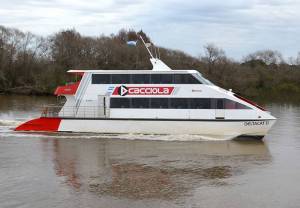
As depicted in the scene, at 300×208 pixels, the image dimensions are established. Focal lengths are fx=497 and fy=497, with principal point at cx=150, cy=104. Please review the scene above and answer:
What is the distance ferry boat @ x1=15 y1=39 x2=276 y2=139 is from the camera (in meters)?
23.6

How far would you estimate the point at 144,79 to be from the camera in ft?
79.5

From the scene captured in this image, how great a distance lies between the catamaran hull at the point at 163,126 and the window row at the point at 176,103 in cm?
70

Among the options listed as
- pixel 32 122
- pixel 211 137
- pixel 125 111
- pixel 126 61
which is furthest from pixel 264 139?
pixel 126 61

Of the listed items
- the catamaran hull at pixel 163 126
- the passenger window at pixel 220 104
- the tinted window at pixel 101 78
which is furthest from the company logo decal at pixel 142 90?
the passenger window at pixel 220 104

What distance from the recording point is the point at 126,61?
69.1 meters

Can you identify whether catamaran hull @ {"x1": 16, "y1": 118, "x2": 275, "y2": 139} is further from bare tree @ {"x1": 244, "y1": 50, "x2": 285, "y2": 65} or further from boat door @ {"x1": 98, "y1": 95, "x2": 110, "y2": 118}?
bare tree @ {"x1": 244, "y1": 50, "x2": 285, "y2": 65}

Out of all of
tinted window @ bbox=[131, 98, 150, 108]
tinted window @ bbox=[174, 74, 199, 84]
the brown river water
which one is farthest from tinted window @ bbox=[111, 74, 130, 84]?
the brown river water

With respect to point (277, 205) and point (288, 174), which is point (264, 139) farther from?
point (277, 205)

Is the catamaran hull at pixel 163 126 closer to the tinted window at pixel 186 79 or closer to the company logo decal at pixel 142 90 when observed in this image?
the company logo decal at pixel 142 90

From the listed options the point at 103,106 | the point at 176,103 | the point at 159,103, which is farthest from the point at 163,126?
the point at 103,106

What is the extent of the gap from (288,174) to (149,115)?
28.9ft

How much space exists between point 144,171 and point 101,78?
28.0 feet

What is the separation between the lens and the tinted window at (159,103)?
24031 millimetres

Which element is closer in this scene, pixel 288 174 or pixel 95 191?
pixel 95 191
